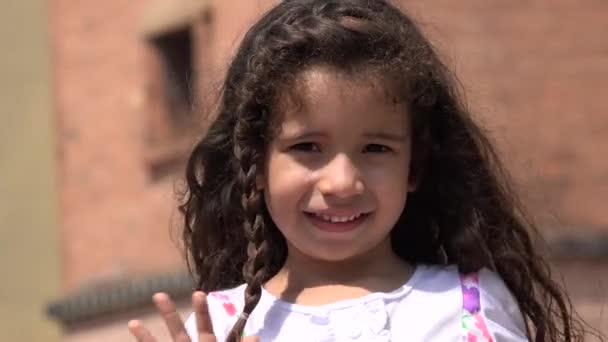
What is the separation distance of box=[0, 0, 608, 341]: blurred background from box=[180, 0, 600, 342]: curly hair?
338 centimetres

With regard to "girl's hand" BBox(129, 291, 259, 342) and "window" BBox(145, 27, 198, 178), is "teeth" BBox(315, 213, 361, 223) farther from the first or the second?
"window" BBox(145, 27, 198, 178)

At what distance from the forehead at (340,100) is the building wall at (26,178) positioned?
414 inches

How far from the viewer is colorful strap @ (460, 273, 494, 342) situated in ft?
11.1

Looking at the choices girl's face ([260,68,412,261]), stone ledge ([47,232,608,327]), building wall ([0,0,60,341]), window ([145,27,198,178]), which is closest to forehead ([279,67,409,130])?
girl's face ([260,68,412,261])

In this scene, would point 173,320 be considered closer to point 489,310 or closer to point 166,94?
point 489,310

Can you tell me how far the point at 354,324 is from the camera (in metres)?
3.39

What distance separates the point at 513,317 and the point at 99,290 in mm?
8680

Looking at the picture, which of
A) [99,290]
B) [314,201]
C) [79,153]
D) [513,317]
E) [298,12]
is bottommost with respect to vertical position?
[99,290]

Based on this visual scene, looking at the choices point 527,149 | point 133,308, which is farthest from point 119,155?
point 527,149

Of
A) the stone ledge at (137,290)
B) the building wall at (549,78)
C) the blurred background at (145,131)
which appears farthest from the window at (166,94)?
the building wall at (549,78)

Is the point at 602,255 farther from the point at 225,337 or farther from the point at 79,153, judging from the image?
the point at 225,337

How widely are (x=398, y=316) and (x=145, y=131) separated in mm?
8891

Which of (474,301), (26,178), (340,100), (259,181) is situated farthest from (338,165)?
(26,178)

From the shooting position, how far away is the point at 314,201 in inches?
133
